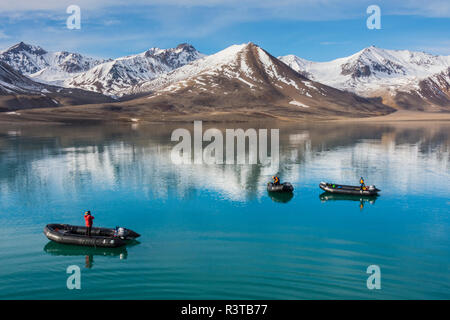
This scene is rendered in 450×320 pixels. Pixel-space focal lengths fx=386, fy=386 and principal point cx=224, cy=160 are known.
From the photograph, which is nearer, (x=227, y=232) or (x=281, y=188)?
(x=227, y=232)

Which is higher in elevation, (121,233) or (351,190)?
(351,190)

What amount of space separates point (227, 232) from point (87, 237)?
1178 centimetres

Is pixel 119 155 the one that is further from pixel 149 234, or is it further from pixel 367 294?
pixel 367 294

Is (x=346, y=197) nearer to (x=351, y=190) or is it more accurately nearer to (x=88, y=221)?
A: (x=351, y=190)

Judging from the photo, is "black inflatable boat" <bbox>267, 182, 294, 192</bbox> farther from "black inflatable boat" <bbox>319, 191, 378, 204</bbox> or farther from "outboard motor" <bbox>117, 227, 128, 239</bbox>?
"outboard motor" <bbox>117, 227, 128, 239</bbox>

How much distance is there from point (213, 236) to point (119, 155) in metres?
53.7

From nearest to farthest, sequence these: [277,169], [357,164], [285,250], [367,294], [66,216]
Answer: [367,294] → [285,250] → [66,216] → [277,169] → [357,164]

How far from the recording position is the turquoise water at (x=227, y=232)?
24.7 metres

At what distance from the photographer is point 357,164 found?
231 ft

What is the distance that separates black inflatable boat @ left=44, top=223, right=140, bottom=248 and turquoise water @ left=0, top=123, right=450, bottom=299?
26.1 inches

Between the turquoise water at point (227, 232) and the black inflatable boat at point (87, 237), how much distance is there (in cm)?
66

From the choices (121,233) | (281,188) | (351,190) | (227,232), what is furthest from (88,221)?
(351,190)

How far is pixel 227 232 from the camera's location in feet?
113
